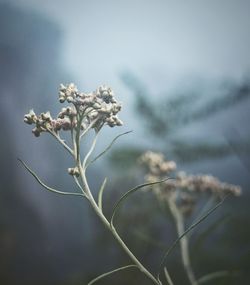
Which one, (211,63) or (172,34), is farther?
(211,63)

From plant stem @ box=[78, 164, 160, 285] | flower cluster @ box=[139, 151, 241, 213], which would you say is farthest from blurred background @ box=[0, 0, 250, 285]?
plant stem @ box=[78, 164, 160, 285]

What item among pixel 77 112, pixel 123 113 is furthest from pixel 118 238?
pixel 123 113

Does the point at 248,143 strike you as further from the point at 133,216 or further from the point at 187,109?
the point at 133,216

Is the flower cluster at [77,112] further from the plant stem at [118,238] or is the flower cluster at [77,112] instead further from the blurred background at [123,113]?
the blurred background at [123,113]

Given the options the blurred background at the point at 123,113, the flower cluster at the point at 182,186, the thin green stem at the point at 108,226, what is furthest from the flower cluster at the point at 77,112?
the blurred background at the point at 123,113

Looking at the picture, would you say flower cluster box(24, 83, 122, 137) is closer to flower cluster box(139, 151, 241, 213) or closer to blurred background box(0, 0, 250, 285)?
flower cluster box(139, 151, 241, 213)

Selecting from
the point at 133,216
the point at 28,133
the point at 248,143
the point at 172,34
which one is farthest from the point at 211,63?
the point at 28,133
